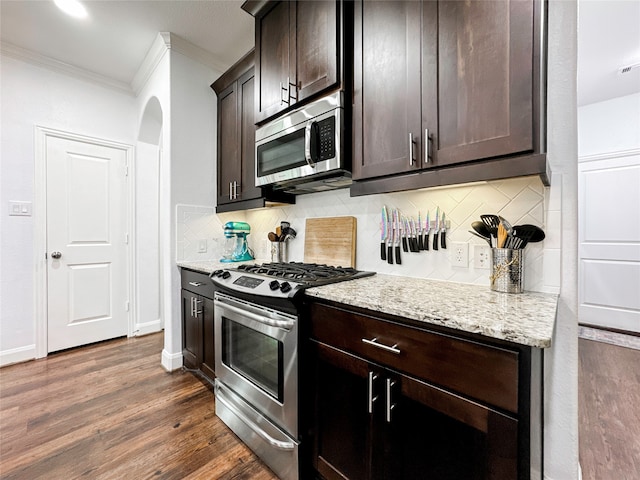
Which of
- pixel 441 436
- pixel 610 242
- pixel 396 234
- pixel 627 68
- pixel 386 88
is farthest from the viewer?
pixel 610 242

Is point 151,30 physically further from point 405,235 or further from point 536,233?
point 536,233

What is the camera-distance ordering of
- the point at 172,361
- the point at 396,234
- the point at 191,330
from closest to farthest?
the point at 396,234 → the point at 191,330 → the point at 172,361

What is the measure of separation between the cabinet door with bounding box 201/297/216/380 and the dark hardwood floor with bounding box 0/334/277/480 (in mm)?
193

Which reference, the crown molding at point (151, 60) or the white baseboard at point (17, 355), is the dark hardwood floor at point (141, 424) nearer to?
the white baseboard at point (17, 355)

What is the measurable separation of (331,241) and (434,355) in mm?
1180

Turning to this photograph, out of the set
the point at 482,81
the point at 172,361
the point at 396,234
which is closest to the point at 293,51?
the point at 482,81

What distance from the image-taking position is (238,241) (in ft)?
8.59

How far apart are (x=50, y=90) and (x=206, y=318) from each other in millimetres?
2772

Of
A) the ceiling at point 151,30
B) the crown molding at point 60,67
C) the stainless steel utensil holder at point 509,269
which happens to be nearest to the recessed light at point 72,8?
the ceiling at point 151,30

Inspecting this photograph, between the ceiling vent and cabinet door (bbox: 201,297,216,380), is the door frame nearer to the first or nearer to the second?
cabinet door (bbox: 201,297,216,380)

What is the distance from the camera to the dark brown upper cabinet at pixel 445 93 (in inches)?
37.0

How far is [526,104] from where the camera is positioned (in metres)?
0.93

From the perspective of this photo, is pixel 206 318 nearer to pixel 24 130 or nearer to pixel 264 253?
pixel 264 253

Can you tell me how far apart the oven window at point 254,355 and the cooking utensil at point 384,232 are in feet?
2.57
